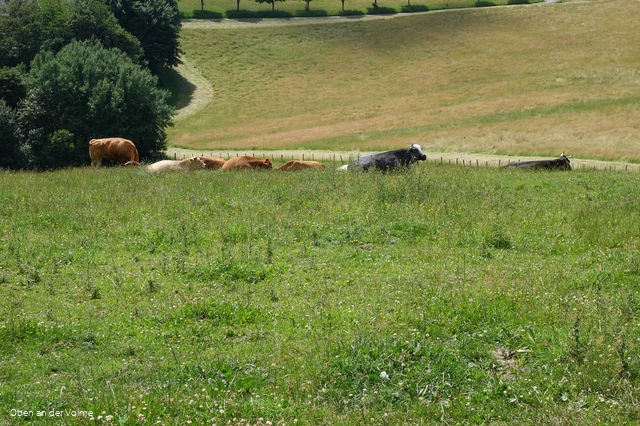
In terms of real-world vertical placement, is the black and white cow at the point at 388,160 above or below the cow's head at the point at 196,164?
above

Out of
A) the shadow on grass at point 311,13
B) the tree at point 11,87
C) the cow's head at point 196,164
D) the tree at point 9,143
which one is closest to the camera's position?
the cow's head at point 196,164

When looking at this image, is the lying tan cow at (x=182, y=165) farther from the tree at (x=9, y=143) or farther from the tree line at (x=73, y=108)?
the tree at (x=9, y=143)

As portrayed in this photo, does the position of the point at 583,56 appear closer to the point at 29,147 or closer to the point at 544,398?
the point at 29,147

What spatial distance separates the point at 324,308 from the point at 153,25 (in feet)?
247

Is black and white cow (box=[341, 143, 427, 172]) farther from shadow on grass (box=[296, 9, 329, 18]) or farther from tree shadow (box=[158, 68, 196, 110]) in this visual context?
shadow on grass (box=[296, 9, 329, 18])

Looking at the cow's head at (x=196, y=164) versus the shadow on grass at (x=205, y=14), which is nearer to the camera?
the cow's head at (x=196, y=164)

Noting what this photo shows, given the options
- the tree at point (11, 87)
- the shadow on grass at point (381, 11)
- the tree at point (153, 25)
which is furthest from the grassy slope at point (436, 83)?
the tree at point (11, 87)

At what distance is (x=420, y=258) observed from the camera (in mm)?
13461

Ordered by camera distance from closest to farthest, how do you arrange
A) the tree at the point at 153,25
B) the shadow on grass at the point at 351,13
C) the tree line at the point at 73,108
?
the tree line at the point at 73,108
the tree at the point at 153,25
the shadow on grass at the point at 351,13

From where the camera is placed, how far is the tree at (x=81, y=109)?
42.8 metres

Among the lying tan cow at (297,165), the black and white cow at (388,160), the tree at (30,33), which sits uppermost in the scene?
the tree at (30,33)

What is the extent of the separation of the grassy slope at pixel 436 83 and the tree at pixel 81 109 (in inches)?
433

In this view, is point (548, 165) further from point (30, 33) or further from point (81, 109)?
point (30, 33)

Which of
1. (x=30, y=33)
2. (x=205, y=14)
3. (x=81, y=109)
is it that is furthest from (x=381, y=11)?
(x=81, y=109)
